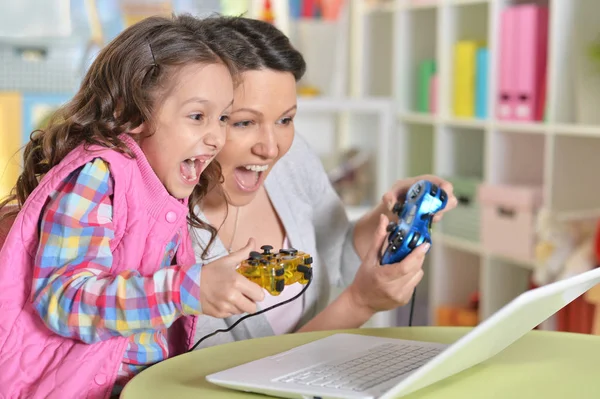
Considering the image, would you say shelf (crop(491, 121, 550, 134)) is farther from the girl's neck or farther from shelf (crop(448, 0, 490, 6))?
the girl's neck

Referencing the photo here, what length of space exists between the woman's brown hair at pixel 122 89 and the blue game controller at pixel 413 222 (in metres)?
0.33

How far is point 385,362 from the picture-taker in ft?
3.33

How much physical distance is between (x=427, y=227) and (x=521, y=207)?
5.10 feet

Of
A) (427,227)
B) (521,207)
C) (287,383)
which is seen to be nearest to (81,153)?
(287,383)

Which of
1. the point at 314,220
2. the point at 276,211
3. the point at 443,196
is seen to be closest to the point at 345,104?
the point at 314,220

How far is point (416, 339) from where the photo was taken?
1209 mm

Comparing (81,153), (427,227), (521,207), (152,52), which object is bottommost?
(521,207)

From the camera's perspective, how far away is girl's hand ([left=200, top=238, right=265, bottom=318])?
2.94 ft

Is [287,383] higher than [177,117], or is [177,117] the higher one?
[177,117]

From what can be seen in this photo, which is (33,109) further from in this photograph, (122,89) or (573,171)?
(122,89)

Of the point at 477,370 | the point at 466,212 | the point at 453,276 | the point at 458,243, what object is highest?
the point at 477,370

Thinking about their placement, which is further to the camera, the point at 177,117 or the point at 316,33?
the point at 316,33

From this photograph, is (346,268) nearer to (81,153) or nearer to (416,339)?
(416,339)

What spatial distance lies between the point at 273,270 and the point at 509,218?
1.97 meters
